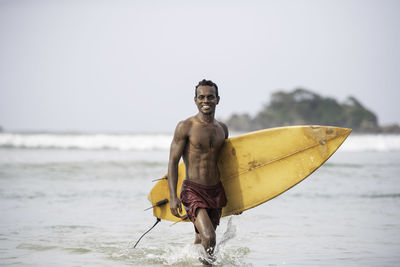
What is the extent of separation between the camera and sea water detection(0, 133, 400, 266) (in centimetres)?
491

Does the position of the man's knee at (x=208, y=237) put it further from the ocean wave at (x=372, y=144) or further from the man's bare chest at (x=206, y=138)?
the ocean wave at (x=372, y=144)

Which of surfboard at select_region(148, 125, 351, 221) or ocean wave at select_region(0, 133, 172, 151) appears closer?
surfboard at select_region(148, 125, 351, 221)

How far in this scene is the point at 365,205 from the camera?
321 inches

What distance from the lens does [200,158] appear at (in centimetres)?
430

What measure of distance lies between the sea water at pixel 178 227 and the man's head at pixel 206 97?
121 centimetres

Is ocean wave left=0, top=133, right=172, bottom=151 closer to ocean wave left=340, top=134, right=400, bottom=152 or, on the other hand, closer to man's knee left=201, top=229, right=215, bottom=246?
ocean wave left=340, top=134, right=400, bottom=152

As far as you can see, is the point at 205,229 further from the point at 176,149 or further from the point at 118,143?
the point at 118,143

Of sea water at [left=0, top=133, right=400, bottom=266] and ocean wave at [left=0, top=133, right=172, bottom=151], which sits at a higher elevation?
ocean wave at [left=0, top=133, right=172, bottom=151]

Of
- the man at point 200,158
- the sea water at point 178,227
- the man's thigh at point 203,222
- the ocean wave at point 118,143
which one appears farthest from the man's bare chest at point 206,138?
the ocean wave at point 118,143

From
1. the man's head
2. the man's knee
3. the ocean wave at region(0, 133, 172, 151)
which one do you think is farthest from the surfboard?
the ocean wave at region(0, 133, 172, 151)

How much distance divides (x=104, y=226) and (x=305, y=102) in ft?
244

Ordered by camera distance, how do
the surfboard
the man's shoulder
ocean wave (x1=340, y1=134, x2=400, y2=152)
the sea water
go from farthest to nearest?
ocean wave (x1=340, y1=134, x2=400, y2=152)
the sea water
the surfboard
the man's shoulder

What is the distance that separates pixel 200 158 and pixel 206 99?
19.0 inches

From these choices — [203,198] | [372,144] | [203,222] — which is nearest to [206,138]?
[203,198]
